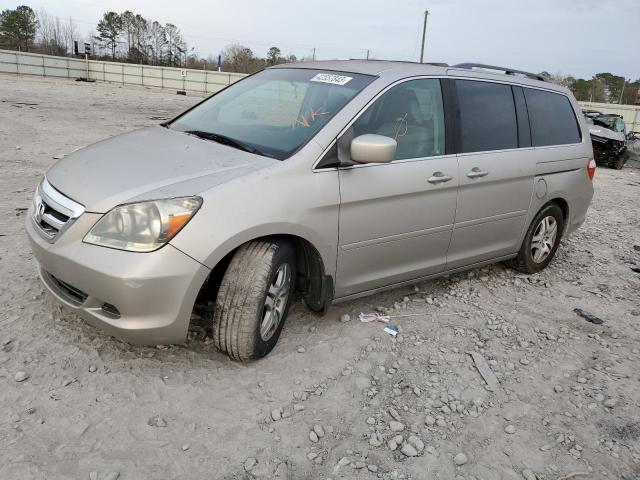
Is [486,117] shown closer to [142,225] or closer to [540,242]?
[540,242]

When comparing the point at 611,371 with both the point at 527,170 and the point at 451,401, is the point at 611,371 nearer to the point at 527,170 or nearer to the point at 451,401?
the point at 451,401

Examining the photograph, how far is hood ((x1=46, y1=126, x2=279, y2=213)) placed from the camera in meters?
2.67

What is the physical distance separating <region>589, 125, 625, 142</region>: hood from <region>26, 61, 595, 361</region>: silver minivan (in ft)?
43.2

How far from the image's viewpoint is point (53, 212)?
2863mm

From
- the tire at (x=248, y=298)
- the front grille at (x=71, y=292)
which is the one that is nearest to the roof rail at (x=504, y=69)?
the tire at (x=248, y=298)

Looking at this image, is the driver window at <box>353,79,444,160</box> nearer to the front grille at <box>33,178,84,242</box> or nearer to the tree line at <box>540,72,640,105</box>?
the front grille at <box>33,178,84,242</box>

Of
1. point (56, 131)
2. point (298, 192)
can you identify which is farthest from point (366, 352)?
point (56, 131)

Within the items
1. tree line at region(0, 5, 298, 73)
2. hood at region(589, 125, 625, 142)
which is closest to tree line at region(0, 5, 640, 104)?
tree line at region(0, 5, 298, 73)

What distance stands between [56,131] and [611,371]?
11390mm

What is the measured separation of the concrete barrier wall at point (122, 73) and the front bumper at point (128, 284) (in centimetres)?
3611

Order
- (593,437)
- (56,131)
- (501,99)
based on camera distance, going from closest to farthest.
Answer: (593,437) < (501,99) < (56,131)

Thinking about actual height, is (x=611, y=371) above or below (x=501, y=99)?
below

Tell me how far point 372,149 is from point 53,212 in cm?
179

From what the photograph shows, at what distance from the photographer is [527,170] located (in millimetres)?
4344
